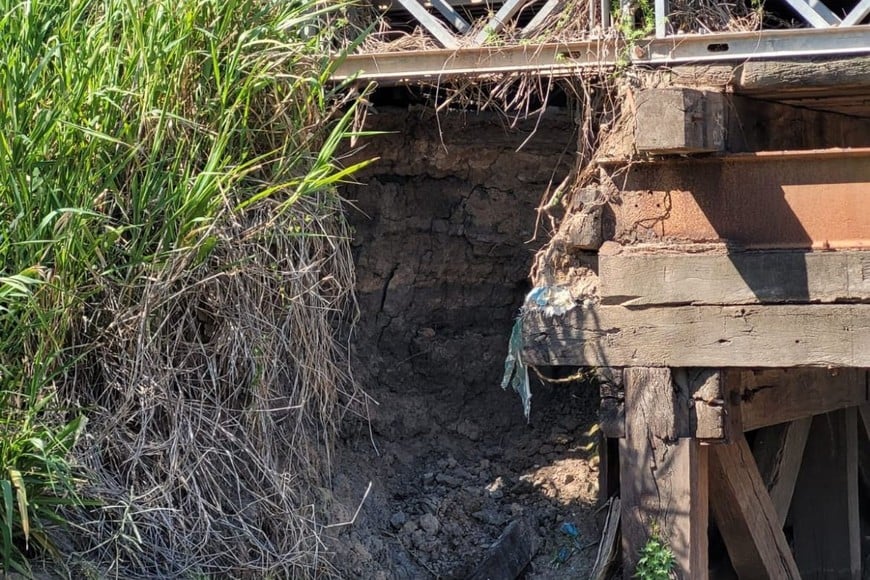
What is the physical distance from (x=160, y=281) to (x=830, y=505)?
437 centimetres

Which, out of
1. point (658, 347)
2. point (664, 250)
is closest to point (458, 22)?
point (664, 250)

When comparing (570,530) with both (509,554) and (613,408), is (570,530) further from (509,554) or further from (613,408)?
(613,408)

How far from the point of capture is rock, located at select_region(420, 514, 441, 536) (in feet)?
17.5

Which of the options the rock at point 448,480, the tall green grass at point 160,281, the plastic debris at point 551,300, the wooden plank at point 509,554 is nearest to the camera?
the tall green grass at point 160,281

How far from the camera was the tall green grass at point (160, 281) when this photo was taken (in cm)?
382

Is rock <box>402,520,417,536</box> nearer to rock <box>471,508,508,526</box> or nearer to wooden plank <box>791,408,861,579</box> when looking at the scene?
rock <box>471,508,508,526</box>

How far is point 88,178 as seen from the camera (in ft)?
13.0

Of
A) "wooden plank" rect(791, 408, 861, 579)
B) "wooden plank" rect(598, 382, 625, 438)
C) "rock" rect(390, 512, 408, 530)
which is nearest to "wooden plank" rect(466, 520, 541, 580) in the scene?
"rock" rect(390, 512, 408, 530)

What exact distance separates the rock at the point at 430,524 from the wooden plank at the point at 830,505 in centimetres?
253

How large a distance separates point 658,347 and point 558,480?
1.56m

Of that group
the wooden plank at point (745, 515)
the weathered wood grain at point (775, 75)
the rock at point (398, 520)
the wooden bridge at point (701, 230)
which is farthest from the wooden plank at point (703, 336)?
the rock at point (398, 520)

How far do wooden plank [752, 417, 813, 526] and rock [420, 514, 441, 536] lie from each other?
181cm

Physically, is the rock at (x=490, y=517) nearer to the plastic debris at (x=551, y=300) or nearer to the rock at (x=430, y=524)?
the rock at (x=430, y=524)

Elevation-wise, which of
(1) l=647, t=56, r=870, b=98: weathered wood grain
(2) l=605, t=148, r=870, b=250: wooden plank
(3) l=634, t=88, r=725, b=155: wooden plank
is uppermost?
(1) l=647, t=56, r=870, b=98: weathered wood grain
